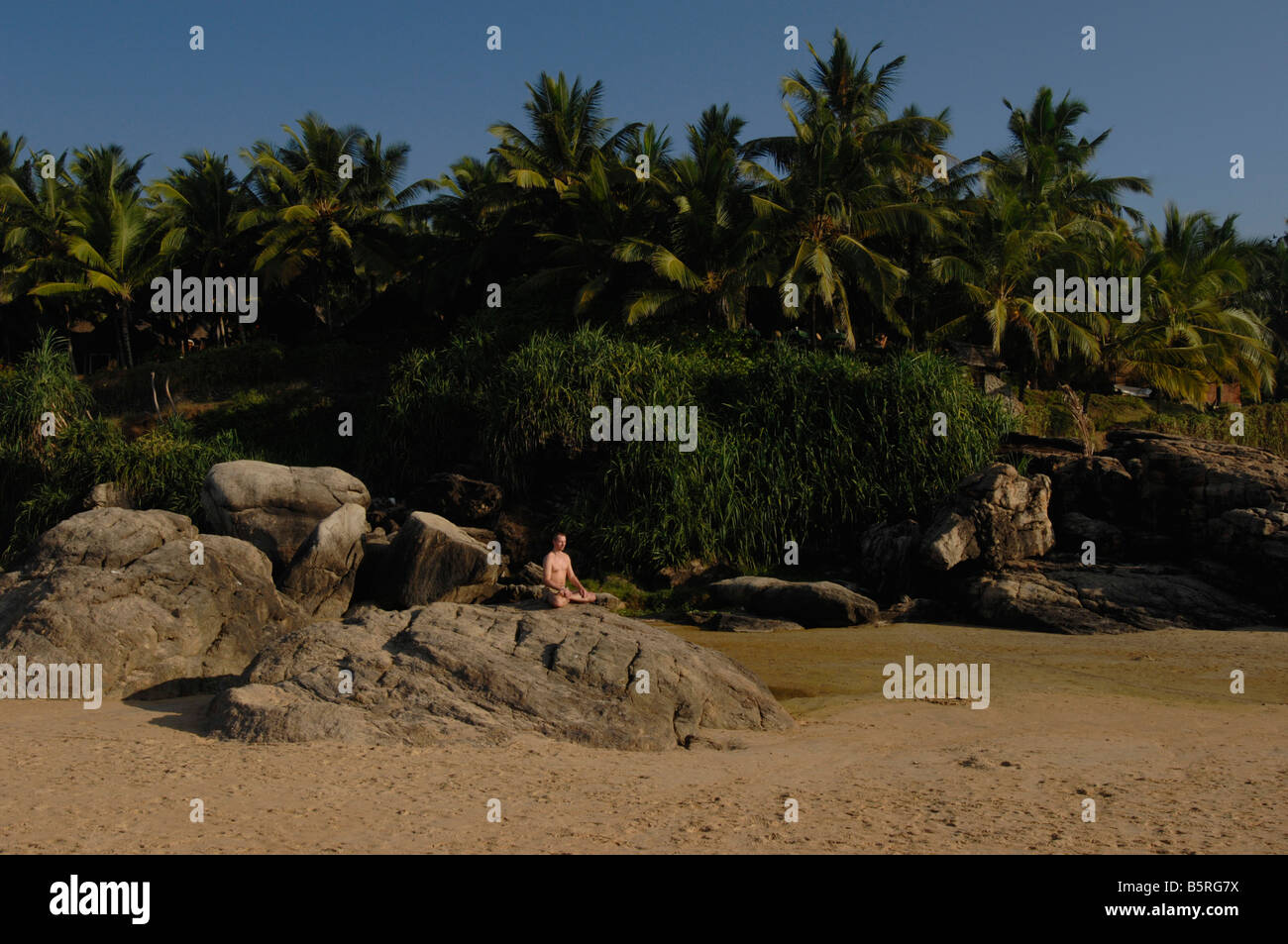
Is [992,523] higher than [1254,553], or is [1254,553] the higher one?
[992,523]

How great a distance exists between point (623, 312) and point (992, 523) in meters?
11.2

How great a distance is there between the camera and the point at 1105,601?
46.8ft

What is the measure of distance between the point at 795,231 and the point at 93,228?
20519 millimetres

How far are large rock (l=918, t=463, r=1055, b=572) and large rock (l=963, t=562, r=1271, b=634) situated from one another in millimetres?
527

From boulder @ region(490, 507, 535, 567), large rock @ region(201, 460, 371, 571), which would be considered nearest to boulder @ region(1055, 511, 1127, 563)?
boulder @ region(490, 507, 535, 567)

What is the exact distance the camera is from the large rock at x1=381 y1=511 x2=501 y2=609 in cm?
1530
